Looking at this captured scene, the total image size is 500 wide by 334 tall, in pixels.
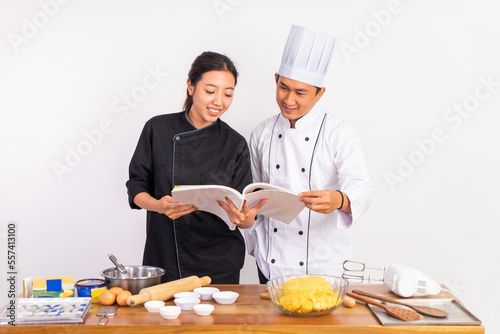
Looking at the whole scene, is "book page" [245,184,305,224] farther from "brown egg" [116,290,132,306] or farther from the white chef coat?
"brown egg" [116,290,132,306]

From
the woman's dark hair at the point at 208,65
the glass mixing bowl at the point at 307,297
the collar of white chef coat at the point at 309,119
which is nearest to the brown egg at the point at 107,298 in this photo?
the glass mixing bowl at the point at 307,297

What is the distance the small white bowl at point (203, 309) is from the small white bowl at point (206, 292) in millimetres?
176

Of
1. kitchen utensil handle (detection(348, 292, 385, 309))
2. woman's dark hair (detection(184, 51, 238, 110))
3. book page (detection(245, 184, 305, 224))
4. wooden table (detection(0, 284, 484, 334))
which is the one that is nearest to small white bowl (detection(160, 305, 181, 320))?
wooden table (detection(0, 284, 484, 334))

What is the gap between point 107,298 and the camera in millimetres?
2021

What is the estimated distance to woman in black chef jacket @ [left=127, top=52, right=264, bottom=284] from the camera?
8.86 ft

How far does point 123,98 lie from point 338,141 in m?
1.55

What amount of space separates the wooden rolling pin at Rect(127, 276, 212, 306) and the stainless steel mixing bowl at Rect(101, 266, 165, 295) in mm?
59

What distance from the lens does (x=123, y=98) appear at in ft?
11.6

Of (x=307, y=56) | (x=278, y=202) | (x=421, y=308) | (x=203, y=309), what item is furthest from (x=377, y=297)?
(x=307, y=56)

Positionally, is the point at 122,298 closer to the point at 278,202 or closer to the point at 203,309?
the point at 203,309

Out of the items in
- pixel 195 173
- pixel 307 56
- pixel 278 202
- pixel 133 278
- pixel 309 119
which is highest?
pixel 307 56

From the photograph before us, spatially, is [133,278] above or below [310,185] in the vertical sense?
below

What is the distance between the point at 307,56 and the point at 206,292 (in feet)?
4.44

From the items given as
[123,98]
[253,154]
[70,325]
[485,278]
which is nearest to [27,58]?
[123,98]
